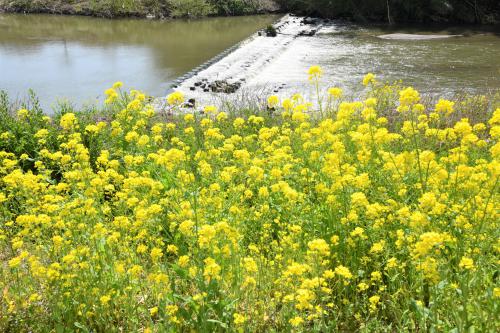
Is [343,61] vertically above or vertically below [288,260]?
above

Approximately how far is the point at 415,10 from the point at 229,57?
9.36 meters

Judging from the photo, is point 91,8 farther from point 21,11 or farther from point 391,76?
point 391,76

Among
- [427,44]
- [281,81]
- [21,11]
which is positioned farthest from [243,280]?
[21,11]

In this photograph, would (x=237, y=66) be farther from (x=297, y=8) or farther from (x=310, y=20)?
(x=297, y=8)

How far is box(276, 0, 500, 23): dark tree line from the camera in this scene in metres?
19.3

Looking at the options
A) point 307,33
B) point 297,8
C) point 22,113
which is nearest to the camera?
point 22,113

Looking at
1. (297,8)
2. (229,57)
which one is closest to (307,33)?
(229,57)

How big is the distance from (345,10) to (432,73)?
9.92 m

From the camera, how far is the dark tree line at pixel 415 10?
63.4ft

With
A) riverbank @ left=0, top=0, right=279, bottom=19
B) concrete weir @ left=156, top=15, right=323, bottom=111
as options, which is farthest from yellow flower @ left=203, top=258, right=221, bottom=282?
riverbank @ left=0, top=0, right=279, bottom=19

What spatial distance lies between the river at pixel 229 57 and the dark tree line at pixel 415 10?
1.55 meters

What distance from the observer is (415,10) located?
64.9ft

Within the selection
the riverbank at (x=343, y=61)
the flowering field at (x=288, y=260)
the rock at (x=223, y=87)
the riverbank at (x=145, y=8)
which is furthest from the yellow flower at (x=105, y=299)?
the riverbank at (x=145, y=8)

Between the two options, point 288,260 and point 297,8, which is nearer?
point 288,260
